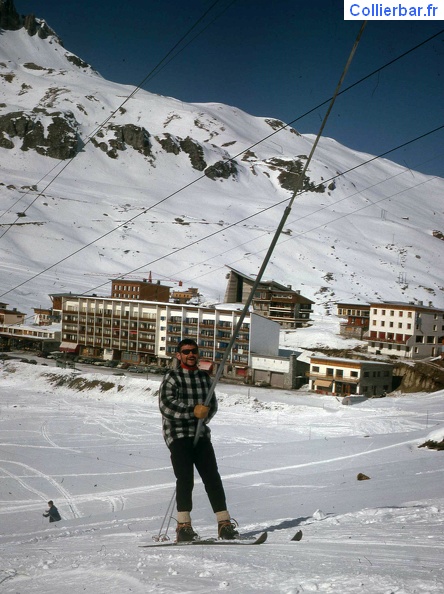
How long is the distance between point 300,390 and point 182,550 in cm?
4423

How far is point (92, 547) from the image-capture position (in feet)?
18.2

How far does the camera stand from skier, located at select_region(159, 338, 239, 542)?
591 centimetres

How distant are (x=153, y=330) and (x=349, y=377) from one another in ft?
75.7

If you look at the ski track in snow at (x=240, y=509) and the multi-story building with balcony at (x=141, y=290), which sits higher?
the multi-story building with balcony at (x=141, y=290)

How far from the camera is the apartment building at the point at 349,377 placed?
44.2 m

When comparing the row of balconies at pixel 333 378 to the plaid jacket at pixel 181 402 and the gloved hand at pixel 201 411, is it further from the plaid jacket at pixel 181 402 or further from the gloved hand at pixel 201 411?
the gloved hand at pixel 201 411

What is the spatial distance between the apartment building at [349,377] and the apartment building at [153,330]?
7997mm

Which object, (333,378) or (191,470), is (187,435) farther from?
(333,378)

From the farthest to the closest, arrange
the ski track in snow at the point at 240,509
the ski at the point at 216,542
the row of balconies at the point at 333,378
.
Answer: the row of balconies at the point at 333,378
the ski at the point at 216,542
the ski track in snow at the point at 240,509

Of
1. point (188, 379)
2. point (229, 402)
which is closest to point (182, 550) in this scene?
point (188, 379)

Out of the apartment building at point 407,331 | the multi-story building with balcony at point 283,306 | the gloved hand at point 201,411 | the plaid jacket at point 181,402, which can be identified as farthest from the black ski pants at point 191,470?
the multi-story building with balcony at point 283,306

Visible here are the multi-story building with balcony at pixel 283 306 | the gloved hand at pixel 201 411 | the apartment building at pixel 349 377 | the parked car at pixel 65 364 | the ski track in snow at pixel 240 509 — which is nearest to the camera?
the ski track in snow at pixel 240 509

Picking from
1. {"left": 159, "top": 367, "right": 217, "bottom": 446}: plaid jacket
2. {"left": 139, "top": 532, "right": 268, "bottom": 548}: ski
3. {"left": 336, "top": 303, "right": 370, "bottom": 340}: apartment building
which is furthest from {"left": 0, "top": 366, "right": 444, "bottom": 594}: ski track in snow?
{"left": 336, "top": 303, "right": 370, "bottom": 340}: apartment building

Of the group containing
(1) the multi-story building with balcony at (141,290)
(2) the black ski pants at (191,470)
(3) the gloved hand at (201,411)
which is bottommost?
(2) the black ski pants at (191,470)
